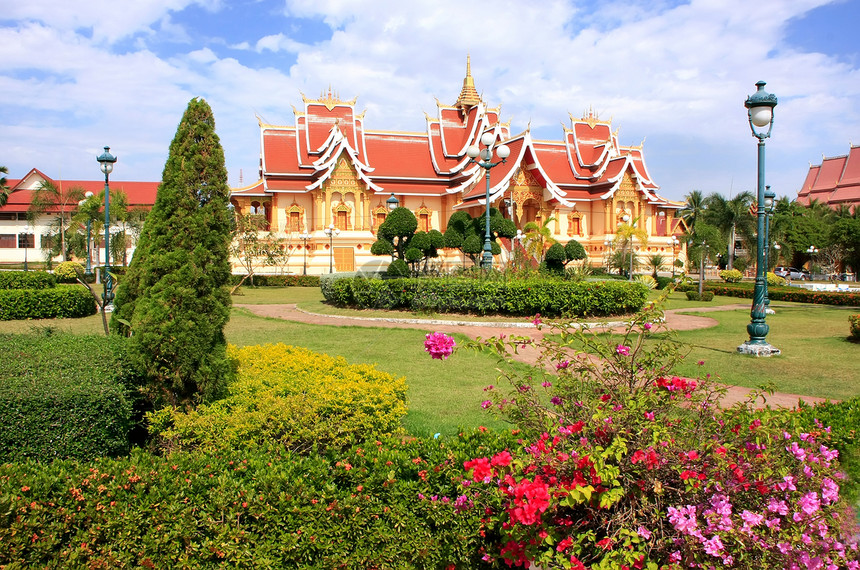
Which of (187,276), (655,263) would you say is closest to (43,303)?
(187,276)

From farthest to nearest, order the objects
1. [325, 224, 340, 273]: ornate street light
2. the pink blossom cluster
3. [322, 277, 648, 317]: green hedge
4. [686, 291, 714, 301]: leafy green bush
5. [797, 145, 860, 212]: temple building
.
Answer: [797, 145, 860, 212]: temple building < [325, 224, 340, 273]: ornate street light < [686, 291, 714, 301]: leafy green bush < [322, 277, 648, 317]: green hedge < the pink blossom cluster

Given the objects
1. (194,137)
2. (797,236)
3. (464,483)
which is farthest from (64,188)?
(797,236)

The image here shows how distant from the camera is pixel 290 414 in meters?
4.52

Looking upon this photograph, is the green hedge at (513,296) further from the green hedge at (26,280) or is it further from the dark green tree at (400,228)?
the green hedge at (26,280)

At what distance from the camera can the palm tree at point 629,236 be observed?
A: 27706 mm

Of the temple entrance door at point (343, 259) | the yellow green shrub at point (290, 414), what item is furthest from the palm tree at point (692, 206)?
the yellow green shrub at point (290, 414)

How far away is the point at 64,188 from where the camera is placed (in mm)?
47812

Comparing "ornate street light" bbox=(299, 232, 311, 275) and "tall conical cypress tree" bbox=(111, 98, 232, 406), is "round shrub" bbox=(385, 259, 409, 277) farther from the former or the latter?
"tall conical cypress tree" bbox=(111, 98, 232, 406)

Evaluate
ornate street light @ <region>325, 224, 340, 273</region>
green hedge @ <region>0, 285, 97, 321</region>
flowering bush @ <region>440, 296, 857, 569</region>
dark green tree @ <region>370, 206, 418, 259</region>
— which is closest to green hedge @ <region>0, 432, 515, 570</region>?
flowering bush @ <region>440, 296, 857, 569</region>

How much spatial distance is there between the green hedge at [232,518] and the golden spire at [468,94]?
3488 cm

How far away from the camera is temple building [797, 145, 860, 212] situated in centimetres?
5250

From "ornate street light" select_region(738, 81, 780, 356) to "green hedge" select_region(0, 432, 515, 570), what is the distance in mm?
8744

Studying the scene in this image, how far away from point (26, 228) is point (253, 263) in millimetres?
25647

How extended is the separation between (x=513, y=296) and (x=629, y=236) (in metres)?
16.3
